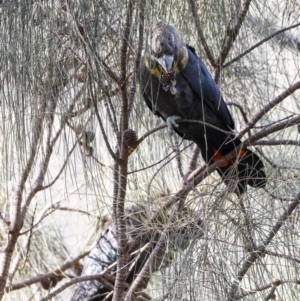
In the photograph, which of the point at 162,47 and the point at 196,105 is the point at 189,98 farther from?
the point at 162,47

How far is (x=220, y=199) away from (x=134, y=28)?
1.15 feet

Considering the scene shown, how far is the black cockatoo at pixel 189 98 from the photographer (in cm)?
141

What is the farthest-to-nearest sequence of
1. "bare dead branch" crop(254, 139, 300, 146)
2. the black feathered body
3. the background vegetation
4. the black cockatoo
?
the black feathered body, the black cockatoo, "bare dead branch" crop(254, 139, 300, 146), the background vegetation

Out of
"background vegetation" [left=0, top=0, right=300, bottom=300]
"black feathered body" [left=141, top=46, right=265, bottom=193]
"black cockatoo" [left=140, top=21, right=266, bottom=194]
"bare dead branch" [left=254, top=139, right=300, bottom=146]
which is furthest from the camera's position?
"black feathered body" [left=141, top=46, right=265, bottom=193]

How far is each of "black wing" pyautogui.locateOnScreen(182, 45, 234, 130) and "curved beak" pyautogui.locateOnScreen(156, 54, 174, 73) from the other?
0.18 m

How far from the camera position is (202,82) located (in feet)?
5.24

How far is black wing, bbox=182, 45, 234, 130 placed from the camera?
5.23 feet

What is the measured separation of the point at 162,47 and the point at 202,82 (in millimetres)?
268

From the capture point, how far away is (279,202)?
1291 mm

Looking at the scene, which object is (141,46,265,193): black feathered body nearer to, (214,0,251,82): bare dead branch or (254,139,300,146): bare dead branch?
(214,0,251,82): bare dead branch

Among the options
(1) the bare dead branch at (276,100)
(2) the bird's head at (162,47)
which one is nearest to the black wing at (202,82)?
(2) the bird's head at (162,47)

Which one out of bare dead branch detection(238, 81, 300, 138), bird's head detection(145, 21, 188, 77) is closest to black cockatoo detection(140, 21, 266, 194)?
bird's head detection(145, 21, 188, 77)

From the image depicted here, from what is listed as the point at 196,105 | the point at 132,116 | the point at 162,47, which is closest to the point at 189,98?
the point at 196,105

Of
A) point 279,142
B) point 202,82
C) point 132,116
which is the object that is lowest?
point 279,142
